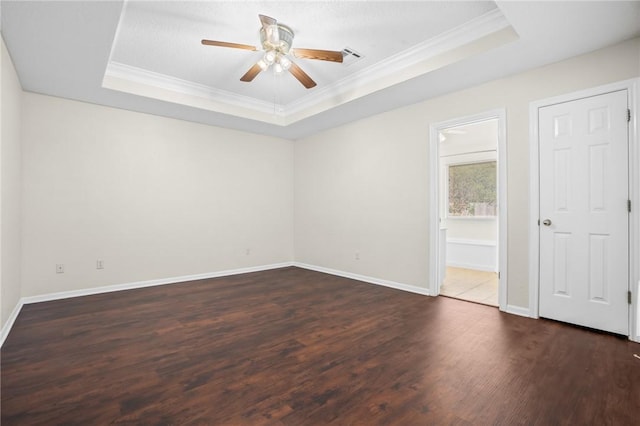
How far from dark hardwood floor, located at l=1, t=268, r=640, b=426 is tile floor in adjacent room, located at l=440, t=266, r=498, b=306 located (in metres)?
0.39

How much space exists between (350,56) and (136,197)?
3.63 meters

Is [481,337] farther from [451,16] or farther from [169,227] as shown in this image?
[169,227]

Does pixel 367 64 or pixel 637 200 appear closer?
pixel 637 200

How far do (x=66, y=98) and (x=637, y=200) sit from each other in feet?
20.9

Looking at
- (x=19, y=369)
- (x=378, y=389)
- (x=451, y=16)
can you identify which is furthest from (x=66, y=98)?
(x=378, y=389)

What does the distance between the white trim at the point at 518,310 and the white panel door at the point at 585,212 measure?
13 cm

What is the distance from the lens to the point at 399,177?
453 centimetres

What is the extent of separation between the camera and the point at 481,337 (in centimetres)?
277

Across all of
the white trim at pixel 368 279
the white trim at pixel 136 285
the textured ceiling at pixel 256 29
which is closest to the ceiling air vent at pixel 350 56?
the textured ceiling at pixel 256 29

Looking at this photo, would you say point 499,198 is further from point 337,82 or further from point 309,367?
point 309,367

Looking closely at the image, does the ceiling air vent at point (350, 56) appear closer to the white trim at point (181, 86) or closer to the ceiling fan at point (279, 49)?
the ceiling fan at point (279, 49)

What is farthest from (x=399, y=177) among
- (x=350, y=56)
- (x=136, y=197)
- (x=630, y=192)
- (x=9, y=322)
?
(x=9, y=322)

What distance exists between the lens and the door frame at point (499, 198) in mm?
3447

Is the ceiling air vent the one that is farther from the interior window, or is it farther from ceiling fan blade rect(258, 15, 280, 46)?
the interior window
